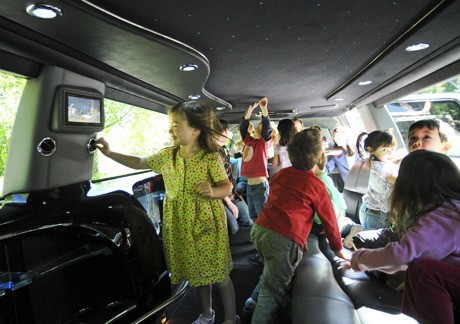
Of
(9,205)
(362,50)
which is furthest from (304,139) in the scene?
(9,205)

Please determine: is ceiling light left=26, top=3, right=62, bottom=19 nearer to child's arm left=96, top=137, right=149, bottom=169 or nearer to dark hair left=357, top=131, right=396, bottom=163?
child's arm left=96, top=137, right=149, bottom=169

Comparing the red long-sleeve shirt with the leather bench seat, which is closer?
the leather bench seat

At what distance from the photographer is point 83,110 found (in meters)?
1.73

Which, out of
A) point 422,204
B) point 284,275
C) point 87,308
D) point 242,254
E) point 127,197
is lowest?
point 242,254

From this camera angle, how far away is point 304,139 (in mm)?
1972

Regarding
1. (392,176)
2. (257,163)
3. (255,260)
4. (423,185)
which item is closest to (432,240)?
(423,185)

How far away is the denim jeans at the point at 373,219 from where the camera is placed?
236 cm

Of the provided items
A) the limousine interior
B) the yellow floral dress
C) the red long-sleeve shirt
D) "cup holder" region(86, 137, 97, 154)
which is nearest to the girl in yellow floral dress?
the yellow floral dress

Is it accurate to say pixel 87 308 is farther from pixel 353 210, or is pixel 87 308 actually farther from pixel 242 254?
pixel 353 210

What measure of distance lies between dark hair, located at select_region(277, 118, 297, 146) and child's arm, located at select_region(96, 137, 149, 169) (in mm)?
2239

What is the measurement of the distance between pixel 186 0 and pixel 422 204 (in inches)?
52.3

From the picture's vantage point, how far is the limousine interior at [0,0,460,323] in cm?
121

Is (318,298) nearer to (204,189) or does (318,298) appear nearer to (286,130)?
(204,189)

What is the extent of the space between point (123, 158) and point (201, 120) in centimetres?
58
